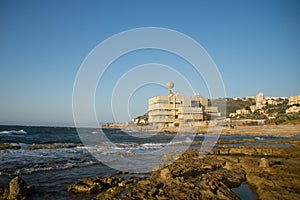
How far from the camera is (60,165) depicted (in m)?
11.7

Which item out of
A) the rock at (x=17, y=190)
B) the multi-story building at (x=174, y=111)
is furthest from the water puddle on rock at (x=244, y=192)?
the multi-story building at (x=174, y=111)

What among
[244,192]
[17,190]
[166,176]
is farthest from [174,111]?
[17,190]

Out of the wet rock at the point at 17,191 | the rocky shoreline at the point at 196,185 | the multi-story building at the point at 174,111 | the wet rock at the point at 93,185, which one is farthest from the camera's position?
the multi-story building at the point at 174,111

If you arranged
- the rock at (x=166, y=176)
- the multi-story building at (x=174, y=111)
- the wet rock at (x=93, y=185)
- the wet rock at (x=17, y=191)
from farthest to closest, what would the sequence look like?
the multi-story building at (x=174, y=111) → the rock at (x=166, y=176) → the wet rock at (x=93, y=185) → the wet rock at (x=17, y=191)

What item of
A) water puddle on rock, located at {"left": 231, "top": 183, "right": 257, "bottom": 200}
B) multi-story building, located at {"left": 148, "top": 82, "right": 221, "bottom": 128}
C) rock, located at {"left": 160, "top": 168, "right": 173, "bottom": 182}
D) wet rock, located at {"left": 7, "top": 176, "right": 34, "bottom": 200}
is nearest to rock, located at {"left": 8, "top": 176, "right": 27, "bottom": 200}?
wet rock, located at {"left": 7, "top": 176, "right": 34, "bottom": 200}

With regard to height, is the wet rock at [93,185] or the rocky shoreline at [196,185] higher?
the rocky shoreline at [196,185]

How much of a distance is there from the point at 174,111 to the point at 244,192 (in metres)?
59.5

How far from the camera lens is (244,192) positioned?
687cm

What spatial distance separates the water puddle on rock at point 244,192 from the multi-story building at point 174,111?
2175 inches

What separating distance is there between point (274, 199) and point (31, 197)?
6904mm

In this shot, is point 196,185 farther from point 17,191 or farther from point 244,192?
point 17,191

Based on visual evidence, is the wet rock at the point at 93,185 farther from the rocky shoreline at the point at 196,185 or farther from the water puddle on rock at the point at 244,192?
the water puddle on rock at the point at 244,192

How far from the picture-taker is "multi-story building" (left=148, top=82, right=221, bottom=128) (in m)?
64.8

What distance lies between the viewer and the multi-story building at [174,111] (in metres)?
64.8
